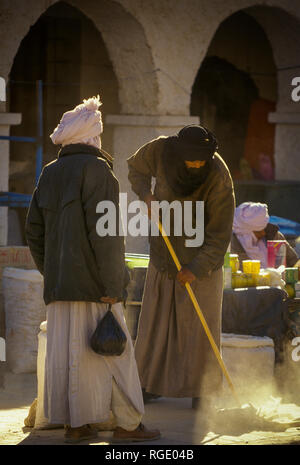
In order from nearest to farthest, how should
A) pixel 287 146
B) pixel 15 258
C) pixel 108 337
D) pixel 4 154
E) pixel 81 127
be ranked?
pixel 108 337, pixel 81 127, pixel 15 258, pixel 4 154, pixel 287 146

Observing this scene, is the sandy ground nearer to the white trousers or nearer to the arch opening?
the white trousers

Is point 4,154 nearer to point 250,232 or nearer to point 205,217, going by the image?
point 250,232

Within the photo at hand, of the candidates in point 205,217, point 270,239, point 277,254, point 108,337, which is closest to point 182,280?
point 205,217

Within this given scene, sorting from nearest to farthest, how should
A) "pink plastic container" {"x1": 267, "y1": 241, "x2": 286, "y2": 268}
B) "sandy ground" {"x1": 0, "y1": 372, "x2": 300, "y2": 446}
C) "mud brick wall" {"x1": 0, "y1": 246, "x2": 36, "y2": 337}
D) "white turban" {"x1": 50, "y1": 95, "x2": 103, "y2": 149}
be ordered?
"white turban" {"x1": 50, "y1": 95, "x2": 103, "y2": 149}
"sandy ground" {"x1": 0, "y1": 372, "x2": 300, "y2": 446}
"pink plastic container" {"x1": 267, "y1": 241, "x2": 286, "y2": 268}
"mud brick wall" {"x1": 0, "y1": 246, "x2": 36, "y2": 337}

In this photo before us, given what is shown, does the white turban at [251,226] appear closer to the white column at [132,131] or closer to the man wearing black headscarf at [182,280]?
the man wearing black headscarf at [182,280]

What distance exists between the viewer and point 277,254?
25.4 feet

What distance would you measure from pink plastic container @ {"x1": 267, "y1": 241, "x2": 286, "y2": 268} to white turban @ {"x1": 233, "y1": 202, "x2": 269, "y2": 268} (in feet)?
0.82

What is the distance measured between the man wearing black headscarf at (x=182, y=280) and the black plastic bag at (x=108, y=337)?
0.87 m

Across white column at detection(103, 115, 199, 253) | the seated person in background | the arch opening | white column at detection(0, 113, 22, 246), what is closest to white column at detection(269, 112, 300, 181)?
white column at detection(103, 115, 199, 253)

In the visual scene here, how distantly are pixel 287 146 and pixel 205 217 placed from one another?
6.43m

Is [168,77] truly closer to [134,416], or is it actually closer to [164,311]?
[164,311]

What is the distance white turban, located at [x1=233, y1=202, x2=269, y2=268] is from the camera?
8047 millimetres

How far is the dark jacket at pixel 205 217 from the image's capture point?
5984 mm

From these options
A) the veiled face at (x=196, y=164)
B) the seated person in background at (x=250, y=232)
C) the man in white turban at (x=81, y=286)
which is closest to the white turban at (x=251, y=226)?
the seated person in background at (x=250, y=232)
